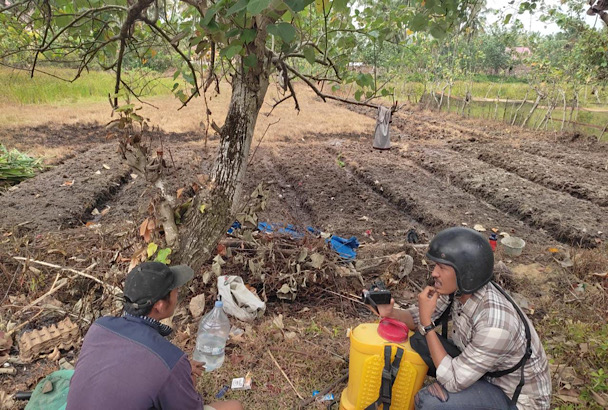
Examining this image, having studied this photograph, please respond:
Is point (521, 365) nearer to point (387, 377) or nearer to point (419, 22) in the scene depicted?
point (387, 377)

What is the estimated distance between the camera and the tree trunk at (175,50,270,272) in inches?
130

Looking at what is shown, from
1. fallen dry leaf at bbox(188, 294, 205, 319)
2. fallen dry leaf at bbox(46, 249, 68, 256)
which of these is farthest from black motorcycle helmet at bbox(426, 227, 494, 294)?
fallen dry leaf at bbox(46, 249, 68, 256)

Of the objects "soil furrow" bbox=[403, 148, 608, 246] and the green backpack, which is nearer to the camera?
the green backpack

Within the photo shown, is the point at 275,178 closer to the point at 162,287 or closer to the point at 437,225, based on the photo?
the point at 437,225

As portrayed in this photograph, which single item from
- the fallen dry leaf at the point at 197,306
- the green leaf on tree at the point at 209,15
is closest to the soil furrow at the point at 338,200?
the fallen dry leaf at the point at 197,306

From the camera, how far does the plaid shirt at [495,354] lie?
1926mm

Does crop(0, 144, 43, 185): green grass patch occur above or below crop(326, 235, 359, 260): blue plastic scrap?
below

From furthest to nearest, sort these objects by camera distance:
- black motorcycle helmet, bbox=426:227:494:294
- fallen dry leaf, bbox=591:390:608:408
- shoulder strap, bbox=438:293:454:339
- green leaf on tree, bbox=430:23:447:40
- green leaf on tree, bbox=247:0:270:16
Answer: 1. green leaf on tree, bbox=430:23:447:40
2. fallen dry leaf, bbox=591:390:608:408
3. shoulder strap, bbox=438:293:454:339
4. black motorcycle helmet, bbox=426:227:494:294
5. green leaf on tree, bbox=247:0:270:16

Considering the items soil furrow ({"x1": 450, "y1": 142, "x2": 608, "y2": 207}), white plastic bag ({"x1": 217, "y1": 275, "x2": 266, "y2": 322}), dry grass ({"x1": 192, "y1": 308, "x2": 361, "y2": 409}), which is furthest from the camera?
soil furrow ({"x1": 450, "y1": 142, "x2": 608, "y2": 207})

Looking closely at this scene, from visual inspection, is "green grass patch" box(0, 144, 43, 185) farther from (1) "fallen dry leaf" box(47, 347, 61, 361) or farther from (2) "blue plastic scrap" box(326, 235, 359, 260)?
(2) "blue plastic scrap" box(326, 235, 359, 260)

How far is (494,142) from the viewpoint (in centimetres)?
1305

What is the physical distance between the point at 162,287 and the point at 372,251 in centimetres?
324

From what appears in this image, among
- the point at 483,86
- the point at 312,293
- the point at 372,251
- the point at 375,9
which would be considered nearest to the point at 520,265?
the point at 372,251

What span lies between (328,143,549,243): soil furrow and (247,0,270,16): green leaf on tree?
6.00 metres
